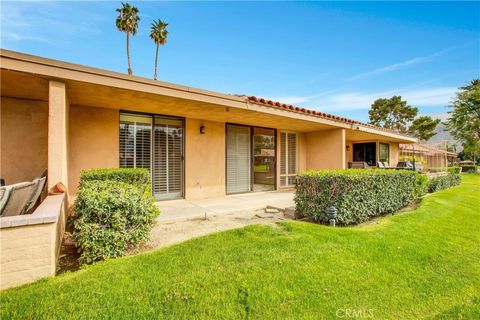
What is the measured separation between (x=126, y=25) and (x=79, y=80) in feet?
85.2

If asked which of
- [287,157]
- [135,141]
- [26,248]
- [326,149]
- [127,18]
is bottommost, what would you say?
[26,248]

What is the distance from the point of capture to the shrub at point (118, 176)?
5.28 m

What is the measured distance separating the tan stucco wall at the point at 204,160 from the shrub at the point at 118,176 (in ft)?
8.83

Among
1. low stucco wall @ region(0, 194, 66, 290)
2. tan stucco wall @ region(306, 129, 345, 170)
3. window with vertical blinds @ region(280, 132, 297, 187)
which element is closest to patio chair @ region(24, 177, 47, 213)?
low stucco wall @ region(0, 194, 66, 290)

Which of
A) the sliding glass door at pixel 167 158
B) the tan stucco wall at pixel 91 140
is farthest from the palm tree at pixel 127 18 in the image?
the tan stucco wall at pixel 91 140

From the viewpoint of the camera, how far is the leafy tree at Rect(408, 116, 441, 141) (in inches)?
1520

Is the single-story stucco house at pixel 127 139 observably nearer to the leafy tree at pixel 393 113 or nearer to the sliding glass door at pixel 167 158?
the sliding glass door at pixel 167 158

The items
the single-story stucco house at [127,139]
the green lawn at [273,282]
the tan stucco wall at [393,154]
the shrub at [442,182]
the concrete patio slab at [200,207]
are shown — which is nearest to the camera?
the green lawn at [273,282]

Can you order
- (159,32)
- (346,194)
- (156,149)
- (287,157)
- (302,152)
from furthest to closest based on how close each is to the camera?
1. (159,32)
2. (302,152)
3. (287,157)
4. (156,149)
5. (346,194)

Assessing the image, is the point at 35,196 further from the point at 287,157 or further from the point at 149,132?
the point at 287,157

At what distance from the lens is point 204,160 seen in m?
9.15

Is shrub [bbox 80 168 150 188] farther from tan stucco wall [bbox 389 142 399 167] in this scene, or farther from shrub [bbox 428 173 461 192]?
tan stucco wall [bbox 389 142 399 167]

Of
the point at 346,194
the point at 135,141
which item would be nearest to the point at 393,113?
the point at 346,194

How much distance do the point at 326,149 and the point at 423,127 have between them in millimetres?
38104
